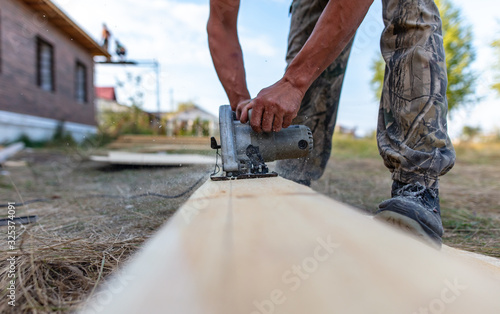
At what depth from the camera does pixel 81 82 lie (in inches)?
408

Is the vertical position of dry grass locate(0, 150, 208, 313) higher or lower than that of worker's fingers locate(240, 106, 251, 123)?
lower

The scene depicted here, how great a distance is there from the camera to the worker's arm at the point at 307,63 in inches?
34.9

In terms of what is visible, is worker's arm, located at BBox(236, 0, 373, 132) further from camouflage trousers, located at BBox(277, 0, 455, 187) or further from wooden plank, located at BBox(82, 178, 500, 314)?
wooden plank, located at BBox(82, 178, 500, 314)

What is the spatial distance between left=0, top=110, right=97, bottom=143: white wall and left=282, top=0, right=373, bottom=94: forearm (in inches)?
246

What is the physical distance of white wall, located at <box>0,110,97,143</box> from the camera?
Result: 6162 mm

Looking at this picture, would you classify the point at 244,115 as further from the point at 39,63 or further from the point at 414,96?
the point at 39,63

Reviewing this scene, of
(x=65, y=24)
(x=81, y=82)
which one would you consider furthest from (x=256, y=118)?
(x=81, y=82)

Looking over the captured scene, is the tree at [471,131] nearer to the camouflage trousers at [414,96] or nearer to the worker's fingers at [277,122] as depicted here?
the camouflage trousers at [414,96]

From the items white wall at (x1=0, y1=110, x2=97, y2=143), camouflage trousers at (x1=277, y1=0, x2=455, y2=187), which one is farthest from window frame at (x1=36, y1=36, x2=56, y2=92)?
camouflage trousers at (x1=277, y1=0, x2=455, y2=187)

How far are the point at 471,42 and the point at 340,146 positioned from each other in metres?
5.88

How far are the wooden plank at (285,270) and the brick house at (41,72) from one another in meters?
5.32

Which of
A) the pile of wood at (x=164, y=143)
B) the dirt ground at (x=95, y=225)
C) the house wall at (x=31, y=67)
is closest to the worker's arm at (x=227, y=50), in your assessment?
the dirt ground at (x=95, y=225)

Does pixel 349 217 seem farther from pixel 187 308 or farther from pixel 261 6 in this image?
pixel 261 6

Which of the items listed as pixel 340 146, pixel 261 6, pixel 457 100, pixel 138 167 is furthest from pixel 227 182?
pixel 457 100
